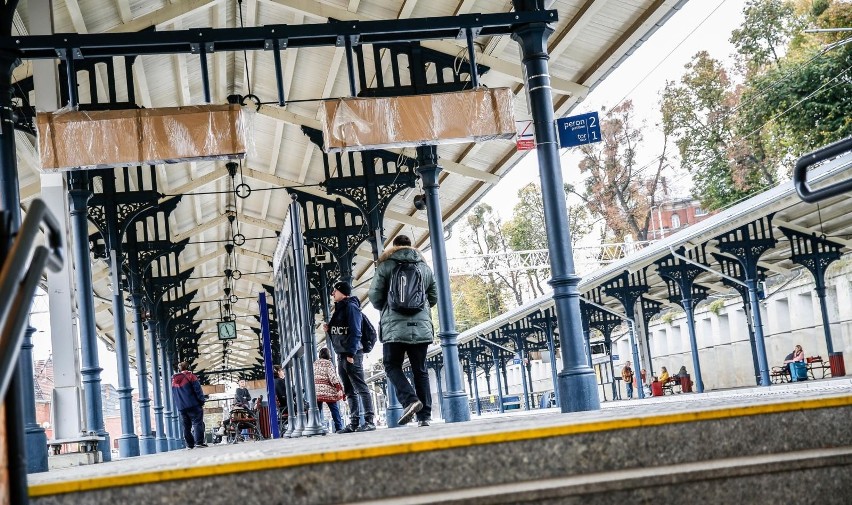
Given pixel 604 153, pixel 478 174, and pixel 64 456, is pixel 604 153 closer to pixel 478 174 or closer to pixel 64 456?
pixel 478 174

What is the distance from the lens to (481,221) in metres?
55.4

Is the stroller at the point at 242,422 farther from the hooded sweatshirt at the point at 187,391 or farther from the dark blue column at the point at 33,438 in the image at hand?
the dark blue column at the point at 33,438

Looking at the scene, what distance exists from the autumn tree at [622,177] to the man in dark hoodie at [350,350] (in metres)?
31.5

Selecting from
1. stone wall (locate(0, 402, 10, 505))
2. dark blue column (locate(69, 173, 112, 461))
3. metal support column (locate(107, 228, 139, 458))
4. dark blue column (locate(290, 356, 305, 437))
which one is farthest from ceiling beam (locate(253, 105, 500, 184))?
stone wall (locate(0, 402, 10, 505))

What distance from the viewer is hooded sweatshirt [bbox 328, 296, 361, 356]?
967 centimetres

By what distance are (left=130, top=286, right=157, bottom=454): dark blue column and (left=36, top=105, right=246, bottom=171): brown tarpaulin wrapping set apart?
1047 cm

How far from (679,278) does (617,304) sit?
926 cm

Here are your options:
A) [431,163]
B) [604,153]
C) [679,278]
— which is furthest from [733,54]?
[431,163]

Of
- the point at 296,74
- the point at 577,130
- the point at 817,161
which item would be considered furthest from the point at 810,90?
the point at 817,161

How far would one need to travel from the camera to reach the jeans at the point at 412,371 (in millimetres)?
8141

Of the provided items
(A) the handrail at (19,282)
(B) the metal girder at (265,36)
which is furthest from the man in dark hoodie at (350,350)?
(A) the handrail at (19,282)

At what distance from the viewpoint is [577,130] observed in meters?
8.17

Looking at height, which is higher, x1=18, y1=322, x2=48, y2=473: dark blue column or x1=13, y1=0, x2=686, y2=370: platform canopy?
x1=13, y1=0, x2=686, y2=370: platform canopy

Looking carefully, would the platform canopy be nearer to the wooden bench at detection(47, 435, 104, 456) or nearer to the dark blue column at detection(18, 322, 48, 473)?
the dark blue column at detection(18, 322, 48, 473)
